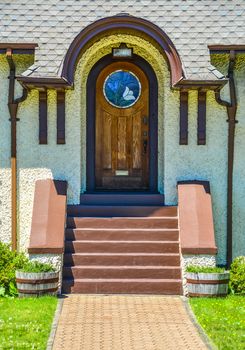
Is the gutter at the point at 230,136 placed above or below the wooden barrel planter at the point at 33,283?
above

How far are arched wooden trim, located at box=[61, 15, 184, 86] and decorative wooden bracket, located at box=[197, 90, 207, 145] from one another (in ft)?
2.65

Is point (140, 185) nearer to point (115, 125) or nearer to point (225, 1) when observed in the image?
point (115, 125)

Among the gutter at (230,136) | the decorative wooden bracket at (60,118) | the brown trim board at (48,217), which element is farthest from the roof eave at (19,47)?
the gutter at (230,136)

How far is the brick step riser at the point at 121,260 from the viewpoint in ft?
36.6

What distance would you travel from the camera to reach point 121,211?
12102mm

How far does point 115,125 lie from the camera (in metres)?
13.4

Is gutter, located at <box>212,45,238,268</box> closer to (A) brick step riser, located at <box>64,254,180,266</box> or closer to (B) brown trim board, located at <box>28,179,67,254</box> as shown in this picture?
(A) brick step riser, located at <box>64,254,180,266</box>

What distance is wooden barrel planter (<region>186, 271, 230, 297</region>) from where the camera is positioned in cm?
1022

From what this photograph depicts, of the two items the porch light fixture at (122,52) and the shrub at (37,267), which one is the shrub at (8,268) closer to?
the shrub at (37,267)

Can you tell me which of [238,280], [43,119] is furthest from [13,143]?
[238,280]

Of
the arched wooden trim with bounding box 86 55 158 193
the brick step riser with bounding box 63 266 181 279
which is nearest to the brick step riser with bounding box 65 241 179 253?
the brick step riser with bounding box 63 266 181 279

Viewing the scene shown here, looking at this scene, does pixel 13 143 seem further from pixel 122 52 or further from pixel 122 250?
pixel 122 250

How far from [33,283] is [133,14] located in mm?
5766

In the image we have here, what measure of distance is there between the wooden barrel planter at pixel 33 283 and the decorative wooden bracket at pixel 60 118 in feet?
10.1
